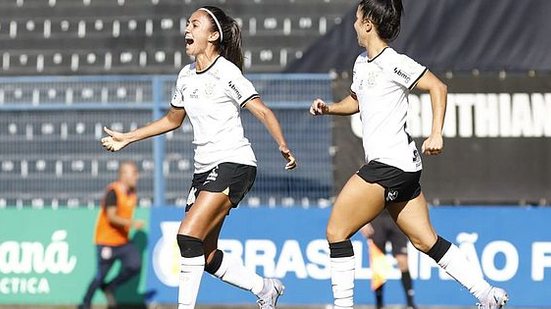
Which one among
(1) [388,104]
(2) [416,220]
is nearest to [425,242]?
(2) [416,220]

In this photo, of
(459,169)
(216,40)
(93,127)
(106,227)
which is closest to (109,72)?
(93,127)

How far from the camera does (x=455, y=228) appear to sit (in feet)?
41.6

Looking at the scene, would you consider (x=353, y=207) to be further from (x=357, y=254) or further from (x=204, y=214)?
(x=357, y=254)

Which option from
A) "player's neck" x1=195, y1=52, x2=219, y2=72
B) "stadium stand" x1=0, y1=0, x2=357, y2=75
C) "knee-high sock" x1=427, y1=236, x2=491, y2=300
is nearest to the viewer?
"knee-high sock" x1=427, y1=236, x2=491, y2=300

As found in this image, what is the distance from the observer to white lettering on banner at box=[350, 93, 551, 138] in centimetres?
1274

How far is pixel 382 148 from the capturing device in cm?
802

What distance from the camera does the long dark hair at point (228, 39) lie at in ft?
27.8

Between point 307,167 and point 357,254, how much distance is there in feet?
3.52

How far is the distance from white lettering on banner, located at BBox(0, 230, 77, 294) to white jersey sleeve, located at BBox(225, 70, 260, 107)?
215 inches

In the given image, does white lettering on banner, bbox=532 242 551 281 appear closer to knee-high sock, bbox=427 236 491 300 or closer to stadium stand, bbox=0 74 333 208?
stadium stand, bbox=0 74 333 208

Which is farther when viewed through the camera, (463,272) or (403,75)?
(463,272)

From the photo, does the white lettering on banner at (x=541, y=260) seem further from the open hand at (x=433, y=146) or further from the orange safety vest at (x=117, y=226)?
the open hand at (x=433, y=146)

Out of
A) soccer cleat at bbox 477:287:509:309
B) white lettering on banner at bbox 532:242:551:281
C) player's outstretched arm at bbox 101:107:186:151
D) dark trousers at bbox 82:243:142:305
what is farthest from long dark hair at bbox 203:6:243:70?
white lettering on banner at bbox 532:242:551:281

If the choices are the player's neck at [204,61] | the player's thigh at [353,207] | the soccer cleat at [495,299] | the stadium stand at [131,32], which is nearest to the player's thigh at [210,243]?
the player's thigh at [353,207]
